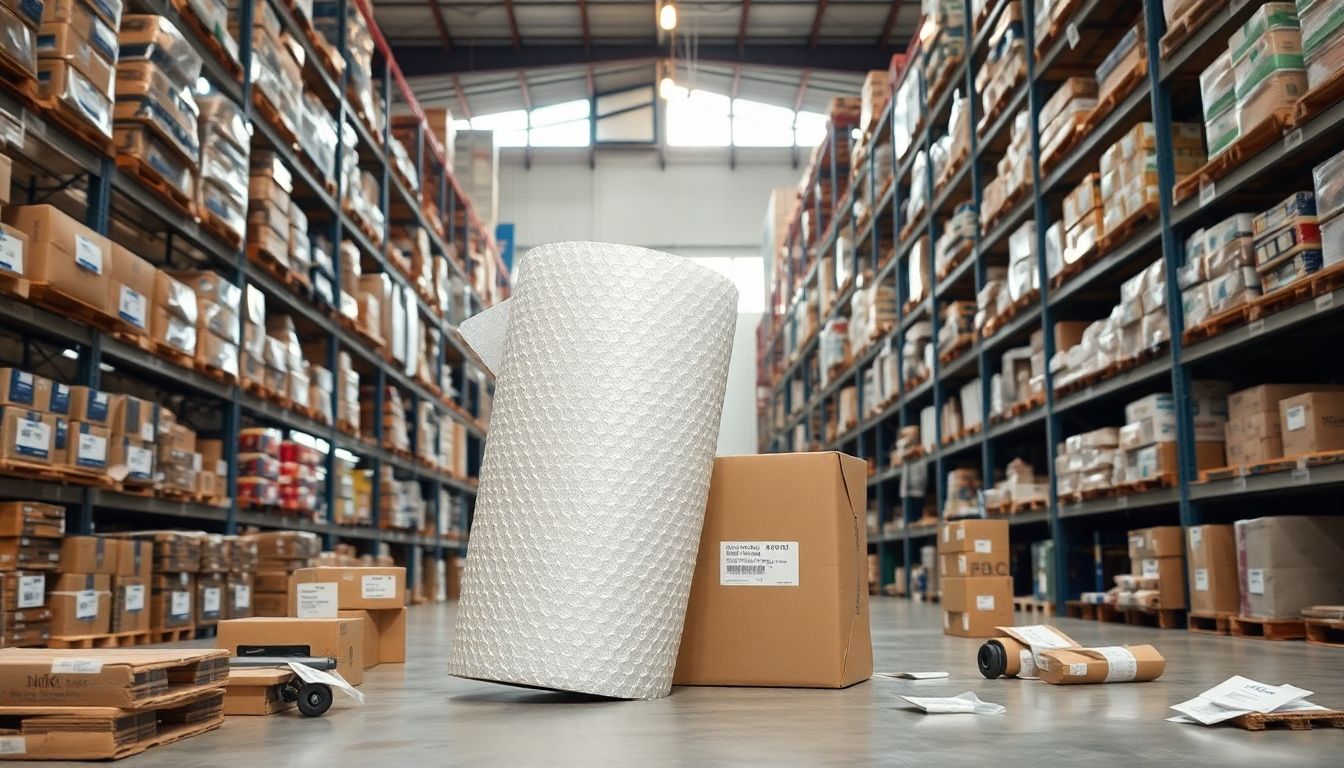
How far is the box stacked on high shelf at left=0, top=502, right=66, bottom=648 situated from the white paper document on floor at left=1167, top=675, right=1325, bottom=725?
456 cm

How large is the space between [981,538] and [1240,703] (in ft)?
10.6

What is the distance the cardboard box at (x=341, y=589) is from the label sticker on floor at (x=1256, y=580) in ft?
12.9

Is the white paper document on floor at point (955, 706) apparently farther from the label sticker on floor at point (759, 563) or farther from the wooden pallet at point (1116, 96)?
the wooden pallet at point (1116, 96)

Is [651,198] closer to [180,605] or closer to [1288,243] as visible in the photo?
[180,605]

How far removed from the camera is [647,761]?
7.52 ft

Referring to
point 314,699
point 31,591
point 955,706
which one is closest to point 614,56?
point 31,591

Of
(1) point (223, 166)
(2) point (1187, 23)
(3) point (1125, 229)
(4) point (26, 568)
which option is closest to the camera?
(4) point (26, 568)

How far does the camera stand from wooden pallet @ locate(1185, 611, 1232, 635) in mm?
5904

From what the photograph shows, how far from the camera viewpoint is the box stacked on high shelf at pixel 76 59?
530cm

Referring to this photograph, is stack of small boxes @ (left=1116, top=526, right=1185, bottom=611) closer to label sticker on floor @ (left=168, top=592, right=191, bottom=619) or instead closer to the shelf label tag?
the shelf label tag

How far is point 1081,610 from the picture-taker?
8070mm

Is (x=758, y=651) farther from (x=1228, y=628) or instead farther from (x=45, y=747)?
(x=1228, y=628)

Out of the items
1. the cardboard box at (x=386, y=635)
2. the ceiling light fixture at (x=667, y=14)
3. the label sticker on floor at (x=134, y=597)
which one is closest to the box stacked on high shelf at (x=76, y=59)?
the label sticker on floor at (x=134, y=597)

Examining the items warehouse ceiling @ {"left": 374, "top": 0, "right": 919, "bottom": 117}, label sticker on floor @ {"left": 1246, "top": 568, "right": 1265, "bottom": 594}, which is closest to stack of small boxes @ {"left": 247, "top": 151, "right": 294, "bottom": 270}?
label sticker on floor @ {"left": 1246, "top": 568, "right": 1265, "bottom": 594}
